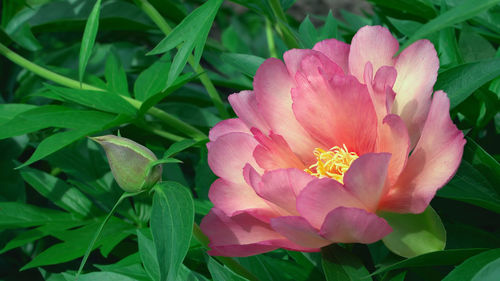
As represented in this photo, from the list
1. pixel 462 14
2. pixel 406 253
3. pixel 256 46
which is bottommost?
pixel 256 46

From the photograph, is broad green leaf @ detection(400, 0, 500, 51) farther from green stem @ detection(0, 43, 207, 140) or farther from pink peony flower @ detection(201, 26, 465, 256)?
green stem @ detection(0, 43, 207, 140)

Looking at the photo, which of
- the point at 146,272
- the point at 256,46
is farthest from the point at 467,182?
the point at 256,46

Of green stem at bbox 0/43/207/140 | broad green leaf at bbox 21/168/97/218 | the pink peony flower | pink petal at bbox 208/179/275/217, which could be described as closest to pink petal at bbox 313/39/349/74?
the pink peony flower

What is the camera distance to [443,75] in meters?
0.43

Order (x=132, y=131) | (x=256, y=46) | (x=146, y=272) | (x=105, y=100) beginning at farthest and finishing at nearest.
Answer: (x=256, y=46) < (x=132, y=131) < (x=105, y=100) < (x=146, y=272)

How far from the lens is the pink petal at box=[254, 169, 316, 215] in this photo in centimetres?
35

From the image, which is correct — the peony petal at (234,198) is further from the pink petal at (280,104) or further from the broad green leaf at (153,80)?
the broad green leaf at (153,80)

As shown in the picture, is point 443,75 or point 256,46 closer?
point 443,75

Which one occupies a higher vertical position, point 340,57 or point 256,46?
point 340,57

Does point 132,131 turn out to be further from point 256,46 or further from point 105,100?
point 256,46

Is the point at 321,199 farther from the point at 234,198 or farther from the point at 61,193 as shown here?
the point at 61,193

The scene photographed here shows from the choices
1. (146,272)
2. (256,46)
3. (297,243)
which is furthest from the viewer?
(256,46)

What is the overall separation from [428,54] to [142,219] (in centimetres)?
35

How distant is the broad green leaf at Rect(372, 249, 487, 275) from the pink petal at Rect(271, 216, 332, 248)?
0.04m
